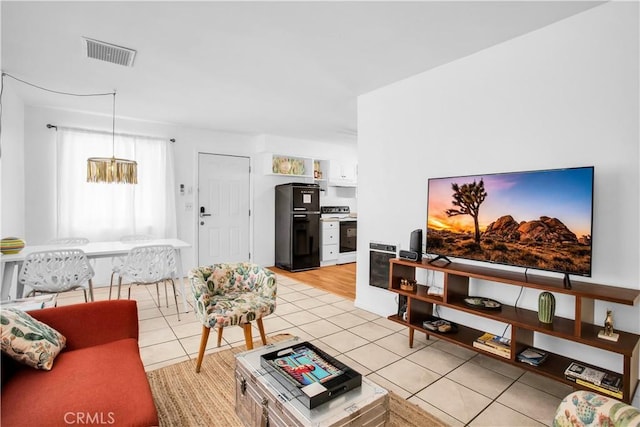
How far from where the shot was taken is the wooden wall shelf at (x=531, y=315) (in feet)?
5.70

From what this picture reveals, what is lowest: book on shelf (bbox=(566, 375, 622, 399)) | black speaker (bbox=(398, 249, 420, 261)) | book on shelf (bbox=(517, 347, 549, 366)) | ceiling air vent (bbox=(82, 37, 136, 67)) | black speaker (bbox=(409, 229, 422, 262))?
book on shelf (bbox=(566, 375, 622, 399))

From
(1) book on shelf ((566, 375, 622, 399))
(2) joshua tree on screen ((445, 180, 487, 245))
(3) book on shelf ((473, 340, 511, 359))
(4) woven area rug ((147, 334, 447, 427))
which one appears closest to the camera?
(1) book on shelf ((566, 375, 622, 399))

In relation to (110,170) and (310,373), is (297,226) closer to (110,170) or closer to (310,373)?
(110,170)

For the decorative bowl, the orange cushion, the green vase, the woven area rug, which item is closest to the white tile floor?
the woven area rug

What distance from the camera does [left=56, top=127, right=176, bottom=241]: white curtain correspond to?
14.1ft

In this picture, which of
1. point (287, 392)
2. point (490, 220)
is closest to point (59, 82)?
point (287, 392)

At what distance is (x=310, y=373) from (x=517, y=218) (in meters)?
1.76

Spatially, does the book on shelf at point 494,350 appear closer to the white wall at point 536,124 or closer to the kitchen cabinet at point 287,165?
the white wall at point 536,124

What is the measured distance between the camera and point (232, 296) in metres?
2.62

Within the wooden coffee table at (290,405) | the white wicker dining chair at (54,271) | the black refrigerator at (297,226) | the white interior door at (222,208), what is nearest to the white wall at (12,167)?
the white wicker dining chair at (54,271)

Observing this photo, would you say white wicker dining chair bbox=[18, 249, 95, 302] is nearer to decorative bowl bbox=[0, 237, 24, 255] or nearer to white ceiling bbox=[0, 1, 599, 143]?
decorative bowl bbox=[0, 237, 24, 255]

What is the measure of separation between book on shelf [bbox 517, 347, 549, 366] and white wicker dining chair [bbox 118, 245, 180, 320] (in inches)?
125

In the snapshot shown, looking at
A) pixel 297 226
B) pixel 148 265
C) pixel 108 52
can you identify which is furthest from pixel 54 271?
pixel 297 226

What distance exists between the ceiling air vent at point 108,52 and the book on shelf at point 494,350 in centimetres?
351
